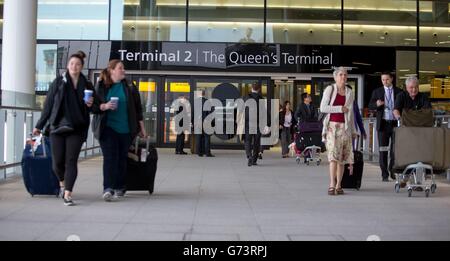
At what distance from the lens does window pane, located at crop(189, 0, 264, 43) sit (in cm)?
2016

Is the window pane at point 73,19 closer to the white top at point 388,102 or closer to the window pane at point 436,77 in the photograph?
the window pane at point 436,77

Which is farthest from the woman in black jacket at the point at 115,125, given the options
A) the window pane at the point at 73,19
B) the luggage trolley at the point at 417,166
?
the window pane at the point at 73,19

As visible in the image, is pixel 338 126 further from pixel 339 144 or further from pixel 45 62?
pixel 45 62

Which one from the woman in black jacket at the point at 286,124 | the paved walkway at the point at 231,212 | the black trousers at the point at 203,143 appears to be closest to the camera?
the paved walkway at the point at 231,212

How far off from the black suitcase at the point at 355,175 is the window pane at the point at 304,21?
10.7m

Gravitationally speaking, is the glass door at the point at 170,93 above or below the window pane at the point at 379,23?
below

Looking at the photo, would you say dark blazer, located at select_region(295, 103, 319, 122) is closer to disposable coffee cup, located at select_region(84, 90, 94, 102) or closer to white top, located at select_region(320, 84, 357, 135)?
white top, located at select_region(320, 84, 357, 135)

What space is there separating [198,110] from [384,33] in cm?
627

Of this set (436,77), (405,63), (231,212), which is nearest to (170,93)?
Answer: (405,63)

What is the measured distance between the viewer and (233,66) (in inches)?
782

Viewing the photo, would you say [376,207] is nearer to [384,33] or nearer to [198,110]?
[198,110]

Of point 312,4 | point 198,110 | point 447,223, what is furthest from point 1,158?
point 312,4

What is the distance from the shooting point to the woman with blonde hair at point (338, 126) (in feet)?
30.0

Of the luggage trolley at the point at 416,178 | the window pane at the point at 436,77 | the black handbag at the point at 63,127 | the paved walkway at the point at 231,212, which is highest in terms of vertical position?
the window pane at the point at 436,77
